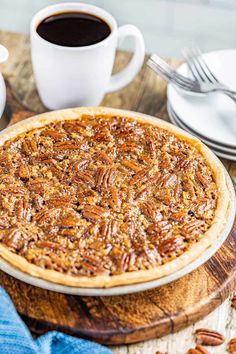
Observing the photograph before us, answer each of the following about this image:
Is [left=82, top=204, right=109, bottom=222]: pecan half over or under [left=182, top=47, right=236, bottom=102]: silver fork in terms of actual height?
under

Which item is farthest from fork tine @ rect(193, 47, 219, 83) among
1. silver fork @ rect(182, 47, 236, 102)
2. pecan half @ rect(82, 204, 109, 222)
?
pecan half @ rect(82, 204, 109, 222)

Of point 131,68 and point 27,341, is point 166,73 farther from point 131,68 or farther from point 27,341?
point 27,341

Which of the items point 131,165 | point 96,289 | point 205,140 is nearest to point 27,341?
point 96,289

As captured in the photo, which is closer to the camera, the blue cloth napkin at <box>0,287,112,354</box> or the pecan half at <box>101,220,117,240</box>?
the blue cloth napkin at <box>0,287,112,354</box>

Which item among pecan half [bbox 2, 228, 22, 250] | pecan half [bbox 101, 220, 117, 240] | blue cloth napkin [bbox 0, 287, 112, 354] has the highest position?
pecan half [bbox 101, 220, 117, 240]

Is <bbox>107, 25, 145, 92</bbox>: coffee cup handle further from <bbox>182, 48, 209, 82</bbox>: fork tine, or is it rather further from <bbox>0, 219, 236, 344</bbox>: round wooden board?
<bbox>0, 219, 236, 344</bbox>: round wooden board

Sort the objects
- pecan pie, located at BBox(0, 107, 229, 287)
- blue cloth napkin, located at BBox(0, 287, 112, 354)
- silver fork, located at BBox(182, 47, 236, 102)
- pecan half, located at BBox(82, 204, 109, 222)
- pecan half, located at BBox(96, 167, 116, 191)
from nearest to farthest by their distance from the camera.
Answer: blue cloth napkin, located at BBox(0, 287, 112, 354) < pecan pie, located at BBox(0, 107, 229, 287) < pecan half, located at BBox(82, 204, 109, 222) < pecan half, located at BBox(96, 167, 116, 191) < silver fork, located at BBox(182, 47, 236, 102)

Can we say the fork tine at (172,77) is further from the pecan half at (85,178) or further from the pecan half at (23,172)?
the pecan half at (23,172)

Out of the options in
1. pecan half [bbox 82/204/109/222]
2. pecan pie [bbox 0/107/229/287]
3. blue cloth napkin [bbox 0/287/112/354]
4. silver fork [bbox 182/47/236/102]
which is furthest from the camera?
silver fork [bbox 182/47/236/102]

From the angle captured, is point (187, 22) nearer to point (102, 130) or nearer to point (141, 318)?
point (102, 130)
